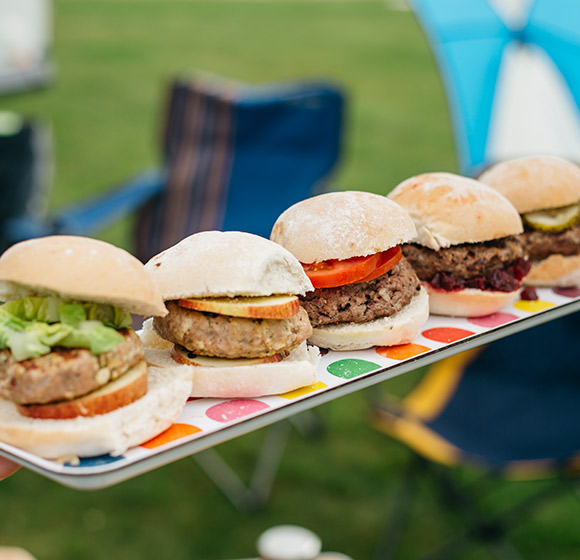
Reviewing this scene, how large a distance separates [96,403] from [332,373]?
22.4 inches

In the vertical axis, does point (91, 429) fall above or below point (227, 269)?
below

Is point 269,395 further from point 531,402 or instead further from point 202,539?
point 531,402

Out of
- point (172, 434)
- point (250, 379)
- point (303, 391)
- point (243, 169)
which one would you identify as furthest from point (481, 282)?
point (243, 169)

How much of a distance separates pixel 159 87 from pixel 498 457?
9896mm

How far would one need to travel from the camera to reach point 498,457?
3408mm

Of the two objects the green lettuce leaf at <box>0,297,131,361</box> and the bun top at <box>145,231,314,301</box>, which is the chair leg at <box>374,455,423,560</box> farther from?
the green lettuce leaf at <box>0,297,131,361</box>

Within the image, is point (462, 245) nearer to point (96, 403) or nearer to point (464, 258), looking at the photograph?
point (464, 258)

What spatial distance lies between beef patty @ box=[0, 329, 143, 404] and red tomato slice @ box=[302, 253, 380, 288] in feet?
1.88

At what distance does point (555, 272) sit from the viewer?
2.38 m

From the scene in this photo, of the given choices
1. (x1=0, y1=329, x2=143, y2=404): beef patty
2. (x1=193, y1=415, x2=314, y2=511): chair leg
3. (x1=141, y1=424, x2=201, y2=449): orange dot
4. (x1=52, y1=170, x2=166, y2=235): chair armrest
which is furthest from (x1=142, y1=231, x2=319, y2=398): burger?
(x1=52, y1=170, x2=166, y2=235): chair armrest

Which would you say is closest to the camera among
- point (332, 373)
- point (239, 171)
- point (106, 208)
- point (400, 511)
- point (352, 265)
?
point (332, 373)

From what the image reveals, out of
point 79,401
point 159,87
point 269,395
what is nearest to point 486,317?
point 269,395

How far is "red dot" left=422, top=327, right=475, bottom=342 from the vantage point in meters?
2.03

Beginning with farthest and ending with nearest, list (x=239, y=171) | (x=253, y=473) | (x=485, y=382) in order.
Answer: (x=239, y=171), (x=253, y=473), (x=485, y=382)
